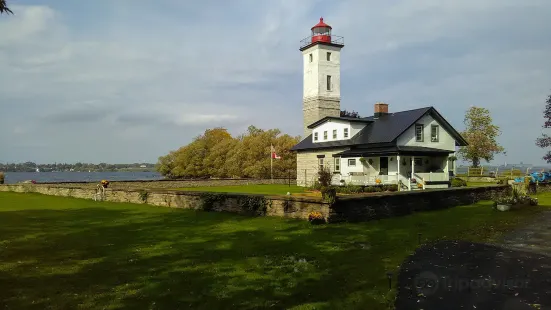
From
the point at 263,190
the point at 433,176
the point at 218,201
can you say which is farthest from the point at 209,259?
the point at 433,176

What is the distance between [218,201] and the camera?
21016mm

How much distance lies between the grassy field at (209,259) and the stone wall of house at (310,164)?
65.7 feet

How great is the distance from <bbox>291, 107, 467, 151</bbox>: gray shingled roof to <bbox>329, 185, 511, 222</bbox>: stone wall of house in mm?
9590

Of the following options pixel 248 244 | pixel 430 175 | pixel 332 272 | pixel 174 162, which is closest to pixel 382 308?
pixel 332 272

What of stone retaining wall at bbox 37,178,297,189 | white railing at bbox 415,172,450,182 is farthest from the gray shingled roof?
stone retaining wall at bbox 37,178,297,189

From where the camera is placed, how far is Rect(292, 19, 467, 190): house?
3269cm

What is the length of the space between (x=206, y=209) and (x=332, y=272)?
13.1 metres

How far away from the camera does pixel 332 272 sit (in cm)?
938

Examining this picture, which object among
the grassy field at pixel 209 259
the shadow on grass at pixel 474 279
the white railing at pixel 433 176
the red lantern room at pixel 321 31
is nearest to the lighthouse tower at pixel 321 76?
the red lantern room at pixel 321 31

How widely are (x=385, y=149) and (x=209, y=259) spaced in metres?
25.0

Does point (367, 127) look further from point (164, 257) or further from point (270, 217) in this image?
point (164, 257)

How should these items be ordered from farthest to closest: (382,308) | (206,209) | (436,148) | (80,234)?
(436,148)
(206,209)
(80,234)
(382,308)

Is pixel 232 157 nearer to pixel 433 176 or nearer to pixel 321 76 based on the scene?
pixel 321 76

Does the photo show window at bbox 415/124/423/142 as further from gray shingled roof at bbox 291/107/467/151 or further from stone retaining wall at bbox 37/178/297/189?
stone retaining wall at bbox 37/178/297/189
